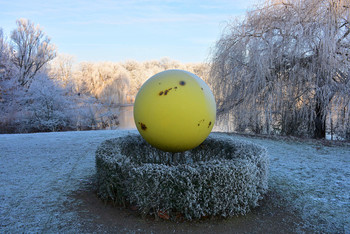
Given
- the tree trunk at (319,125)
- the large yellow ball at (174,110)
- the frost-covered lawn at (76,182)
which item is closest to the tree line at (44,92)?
the tree trunk at (319,125)

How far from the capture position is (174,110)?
133 inches

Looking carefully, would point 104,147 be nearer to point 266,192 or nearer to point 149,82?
point 149,82

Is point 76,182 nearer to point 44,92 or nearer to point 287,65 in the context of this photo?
point 287,65

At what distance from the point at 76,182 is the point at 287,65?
7.60m

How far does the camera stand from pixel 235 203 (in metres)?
3.07

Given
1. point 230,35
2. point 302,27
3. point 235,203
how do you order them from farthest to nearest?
point 230,35
point 302,27
point 235,203

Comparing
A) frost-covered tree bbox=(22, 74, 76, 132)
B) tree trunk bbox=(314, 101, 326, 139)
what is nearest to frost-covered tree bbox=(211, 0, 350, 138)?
tree trunk bbox=(314, 101, 326, 139)

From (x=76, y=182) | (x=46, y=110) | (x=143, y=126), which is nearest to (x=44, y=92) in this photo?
(x=46, y=110)

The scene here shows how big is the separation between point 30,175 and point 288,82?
312 inches

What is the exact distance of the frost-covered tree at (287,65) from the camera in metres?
7.55

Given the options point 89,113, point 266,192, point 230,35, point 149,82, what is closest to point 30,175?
point 149,82

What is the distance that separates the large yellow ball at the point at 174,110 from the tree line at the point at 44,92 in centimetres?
633

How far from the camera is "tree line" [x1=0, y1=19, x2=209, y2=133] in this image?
14.6 m

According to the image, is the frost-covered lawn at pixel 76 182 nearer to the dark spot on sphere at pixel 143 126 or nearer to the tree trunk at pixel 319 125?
the tree trunk at pixel 319 125
